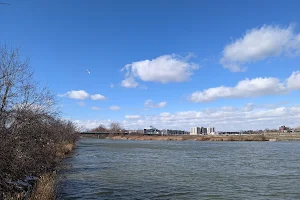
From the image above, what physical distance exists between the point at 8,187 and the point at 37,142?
642 centimetres

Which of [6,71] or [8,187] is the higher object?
[6,71]

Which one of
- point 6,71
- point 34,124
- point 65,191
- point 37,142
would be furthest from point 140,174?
point 6,71

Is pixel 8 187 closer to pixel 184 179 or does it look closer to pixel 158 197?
pixel 158 197

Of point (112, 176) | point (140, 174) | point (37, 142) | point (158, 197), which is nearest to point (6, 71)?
point (37, 142)

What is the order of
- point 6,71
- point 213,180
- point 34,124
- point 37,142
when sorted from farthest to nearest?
point 213,180 → point 37,142 → point 34,124 → point 6,71

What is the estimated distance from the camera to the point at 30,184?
1748 cm

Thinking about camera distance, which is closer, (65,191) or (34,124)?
(34,124)

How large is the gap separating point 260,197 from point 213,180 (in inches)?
244

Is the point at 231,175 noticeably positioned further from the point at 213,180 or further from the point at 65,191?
the point at 65,191

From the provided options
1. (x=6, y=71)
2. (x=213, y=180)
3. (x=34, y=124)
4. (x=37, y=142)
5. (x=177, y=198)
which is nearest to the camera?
(x=6, y=71)

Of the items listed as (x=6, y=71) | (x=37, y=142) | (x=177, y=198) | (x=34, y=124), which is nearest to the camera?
(x=6, y=71)

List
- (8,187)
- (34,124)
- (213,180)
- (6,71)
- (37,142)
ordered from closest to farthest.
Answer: (8,187) < (6,71) < (34,124) < (37,142) < (213,180)

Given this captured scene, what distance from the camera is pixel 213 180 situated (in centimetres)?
2430

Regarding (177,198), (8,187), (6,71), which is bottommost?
(177,198)
